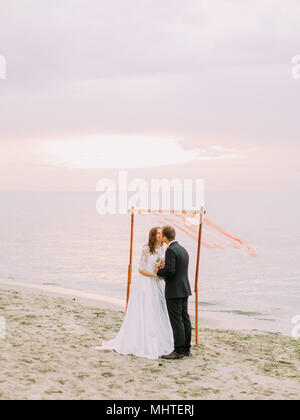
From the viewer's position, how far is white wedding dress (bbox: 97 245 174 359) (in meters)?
8.73

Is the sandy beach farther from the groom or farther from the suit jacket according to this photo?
the suit jacket

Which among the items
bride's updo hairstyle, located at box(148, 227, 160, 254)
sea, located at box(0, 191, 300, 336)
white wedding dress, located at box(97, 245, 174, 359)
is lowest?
sea, located at box(0, 191, 300, 336)

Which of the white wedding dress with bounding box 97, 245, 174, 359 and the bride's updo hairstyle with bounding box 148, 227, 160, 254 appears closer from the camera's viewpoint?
the bride's updo hairstyle with bounding box 148, 227, 160, 254

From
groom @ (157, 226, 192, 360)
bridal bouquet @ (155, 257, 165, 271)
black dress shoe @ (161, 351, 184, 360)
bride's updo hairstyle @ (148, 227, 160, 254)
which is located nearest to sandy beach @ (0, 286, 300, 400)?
black dress shoe @ (161, 351, 184, 360)

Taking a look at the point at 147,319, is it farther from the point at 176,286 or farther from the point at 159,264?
the point at 159,264

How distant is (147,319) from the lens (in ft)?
28.8

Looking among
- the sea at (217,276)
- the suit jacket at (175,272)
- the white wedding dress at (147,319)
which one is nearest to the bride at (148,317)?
the white wedding dress at (147,319)

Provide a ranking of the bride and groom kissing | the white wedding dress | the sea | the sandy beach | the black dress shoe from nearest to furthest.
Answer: the sandy beach, the bride and groom kissing, the black dress shoe, the white wedding dress, the sea

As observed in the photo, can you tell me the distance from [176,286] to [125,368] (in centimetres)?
162

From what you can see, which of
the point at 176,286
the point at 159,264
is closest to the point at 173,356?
the point at 176,286

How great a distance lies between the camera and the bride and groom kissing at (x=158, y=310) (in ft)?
27.8

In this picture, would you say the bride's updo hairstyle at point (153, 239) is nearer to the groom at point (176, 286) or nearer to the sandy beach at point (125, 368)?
the groom at point (176, 286)

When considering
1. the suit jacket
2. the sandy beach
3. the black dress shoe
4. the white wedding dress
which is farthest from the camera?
the white wedding dress
